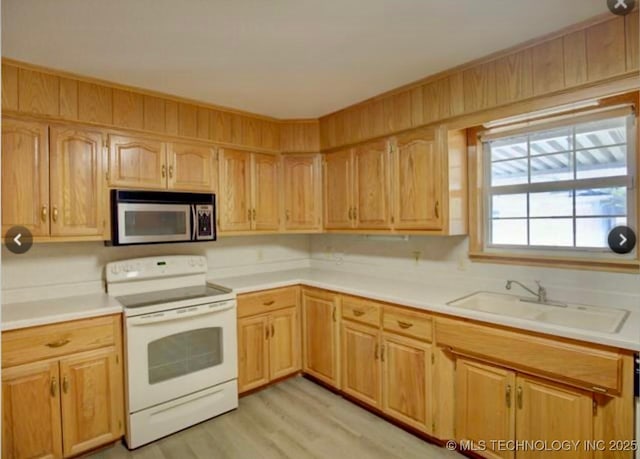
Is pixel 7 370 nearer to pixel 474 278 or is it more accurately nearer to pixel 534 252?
pixel 474 278

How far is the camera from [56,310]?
7.70 feet

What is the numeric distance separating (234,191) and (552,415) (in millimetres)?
2601

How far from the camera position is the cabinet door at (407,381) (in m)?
A: 2.43

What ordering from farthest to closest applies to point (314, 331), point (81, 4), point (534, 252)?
point (314, 331)
point (534, 252)
point (81, 4)

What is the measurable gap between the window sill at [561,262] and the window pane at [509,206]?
0.30m

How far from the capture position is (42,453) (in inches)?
87.0

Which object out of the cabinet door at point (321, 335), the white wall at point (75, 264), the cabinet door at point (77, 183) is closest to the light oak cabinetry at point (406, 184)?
the cabinet door at point (321, 335)

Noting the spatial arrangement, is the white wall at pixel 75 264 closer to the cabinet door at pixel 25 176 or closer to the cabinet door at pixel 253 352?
the cabinet door at pixel 25 176

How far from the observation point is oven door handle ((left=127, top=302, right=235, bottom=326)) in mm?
2449

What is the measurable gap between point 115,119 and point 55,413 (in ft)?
6.06

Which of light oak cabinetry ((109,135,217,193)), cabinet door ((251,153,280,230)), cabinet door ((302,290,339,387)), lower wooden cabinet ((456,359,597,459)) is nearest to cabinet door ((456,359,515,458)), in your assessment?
lower wooden cabinet ((456,359,597,459))

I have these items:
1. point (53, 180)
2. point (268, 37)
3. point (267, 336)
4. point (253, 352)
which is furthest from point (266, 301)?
point (268, 37)

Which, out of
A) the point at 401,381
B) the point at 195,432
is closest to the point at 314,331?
the point at 401,381

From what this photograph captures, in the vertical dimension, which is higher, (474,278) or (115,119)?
(115,119)
